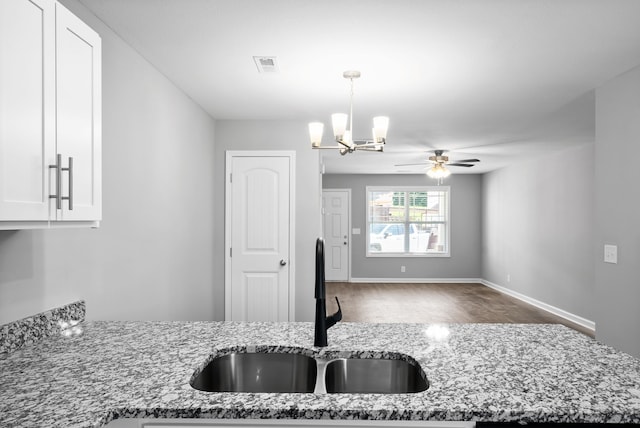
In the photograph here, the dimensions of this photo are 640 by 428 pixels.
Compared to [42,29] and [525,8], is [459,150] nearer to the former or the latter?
[525,8]

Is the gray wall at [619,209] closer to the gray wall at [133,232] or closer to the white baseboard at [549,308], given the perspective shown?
the white baseboard at [549,308]

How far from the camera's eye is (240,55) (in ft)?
9.45

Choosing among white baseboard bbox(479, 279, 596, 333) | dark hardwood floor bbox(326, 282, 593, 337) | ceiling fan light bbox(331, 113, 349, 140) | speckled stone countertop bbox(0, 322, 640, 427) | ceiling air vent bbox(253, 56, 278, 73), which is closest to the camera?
speckled stone countertop bbox(0, 322, 640, 427)

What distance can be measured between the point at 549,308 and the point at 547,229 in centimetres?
117

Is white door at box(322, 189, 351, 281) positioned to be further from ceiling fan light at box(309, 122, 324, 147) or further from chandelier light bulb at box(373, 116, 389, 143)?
chandelier light bulb at box(373, 116, 389, 143)

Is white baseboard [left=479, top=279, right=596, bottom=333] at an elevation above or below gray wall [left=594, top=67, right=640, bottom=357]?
below

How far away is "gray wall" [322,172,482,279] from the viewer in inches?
384

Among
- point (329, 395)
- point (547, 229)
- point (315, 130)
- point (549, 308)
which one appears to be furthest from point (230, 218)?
point (549, 308)

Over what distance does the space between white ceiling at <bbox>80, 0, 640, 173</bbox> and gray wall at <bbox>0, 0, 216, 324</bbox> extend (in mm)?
211

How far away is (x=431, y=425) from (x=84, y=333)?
141 cm

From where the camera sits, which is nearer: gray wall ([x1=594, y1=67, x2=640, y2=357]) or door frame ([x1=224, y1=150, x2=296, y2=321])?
gray wall ([x1=594, y1=67, x2=640, y2=357])

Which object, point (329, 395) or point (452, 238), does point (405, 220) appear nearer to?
point (452, 238)

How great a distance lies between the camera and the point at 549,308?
684 centimetres

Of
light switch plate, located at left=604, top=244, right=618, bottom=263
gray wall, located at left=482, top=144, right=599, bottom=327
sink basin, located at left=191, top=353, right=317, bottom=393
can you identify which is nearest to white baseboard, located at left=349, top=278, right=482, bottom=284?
gray wall, located at left=482, top=144, right=599, bottom=327
